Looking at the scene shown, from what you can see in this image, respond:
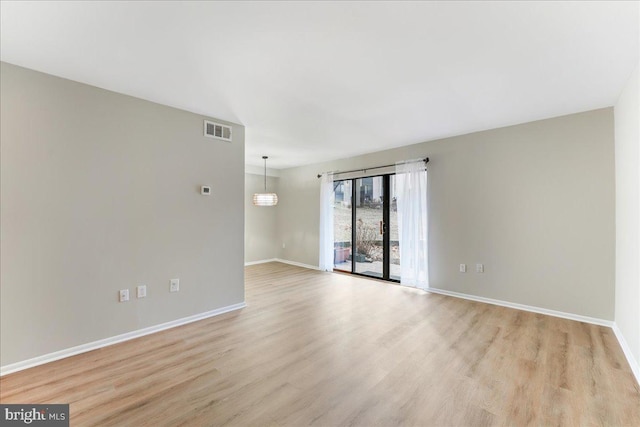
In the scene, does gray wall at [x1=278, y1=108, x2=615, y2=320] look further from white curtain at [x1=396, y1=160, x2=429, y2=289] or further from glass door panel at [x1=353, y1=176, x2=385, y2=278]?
glass door panel at [x1=353, y1=176, x2=385, y2=278]

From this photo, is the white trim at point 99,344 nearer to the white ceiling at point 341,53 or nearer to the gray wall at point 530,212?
the white ceiling at point 341,53

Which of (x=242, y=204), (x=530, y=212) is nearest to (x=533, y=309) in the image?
(x=530, y=212)

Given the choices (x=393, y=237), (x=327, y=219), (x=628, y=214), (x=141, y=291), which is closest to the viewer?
(x=628, y=214)

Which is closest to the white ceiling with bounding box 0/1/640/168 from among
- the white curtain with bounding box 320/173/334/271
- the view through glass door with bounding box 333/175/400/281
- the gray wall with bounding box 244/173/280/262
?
the view through glass door with bounding box 333/175/400/281

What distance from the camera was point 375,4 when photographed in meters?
1.61

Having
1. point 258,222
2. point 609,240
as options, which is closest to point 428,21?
point 609,240

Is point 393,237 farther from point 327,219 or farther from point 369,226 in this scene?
point 327,219

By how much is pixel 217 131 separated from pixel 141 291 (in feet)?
6.98

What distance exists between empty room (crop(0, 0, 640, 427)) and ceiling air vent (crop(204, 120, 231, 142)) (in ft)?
0.09

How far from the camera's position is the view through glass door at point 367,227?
5.31m

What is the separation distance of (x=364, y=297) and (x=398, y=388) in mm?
2249

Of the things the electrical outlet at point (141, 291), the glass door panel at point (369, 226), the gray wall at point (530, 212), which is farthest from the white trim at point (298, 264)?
the electrical outlet at point (141, 291)

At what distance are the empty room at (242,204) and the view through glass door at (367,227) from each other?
0.94 meters

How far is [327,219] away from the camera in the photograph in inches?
245
